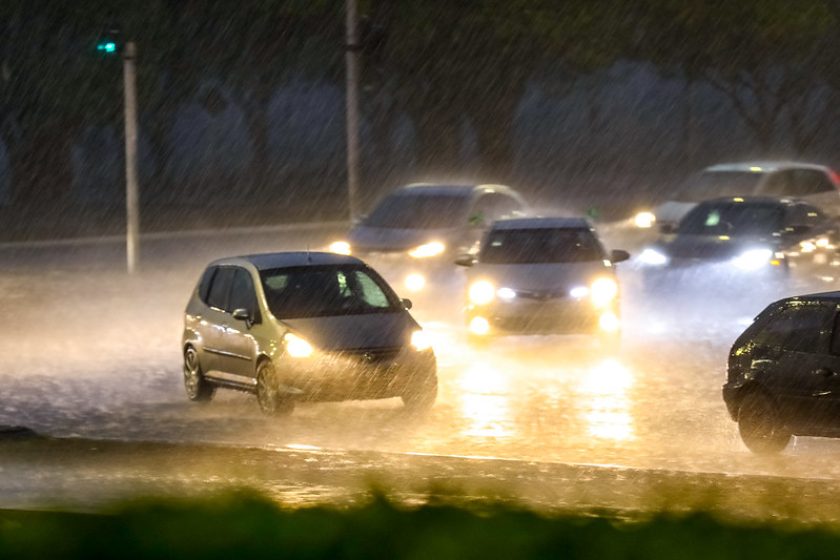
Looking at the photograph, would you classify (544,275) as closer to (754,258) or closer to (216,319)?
(754,258)

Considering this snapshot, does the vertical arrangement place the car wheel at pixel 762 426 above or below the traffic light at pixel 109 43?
below

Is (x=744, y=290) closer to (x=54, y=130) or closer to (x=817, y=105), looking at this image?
(x=54, y=130)

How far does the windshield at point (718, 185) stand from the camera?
105 feet

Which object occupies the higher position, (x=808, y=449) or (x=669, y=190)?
(x=669, y=190)

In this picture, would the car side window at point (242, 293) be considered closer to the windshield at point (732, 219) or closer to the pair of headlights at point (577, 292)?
the pair of headlights at point (577, 292)

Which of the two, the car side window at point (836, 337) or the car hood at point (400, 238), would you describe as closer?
the car side window at point (836, 337)

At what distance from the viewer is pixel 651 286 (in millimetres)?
26266

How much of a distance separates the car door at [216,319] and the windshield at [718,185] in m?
14.8

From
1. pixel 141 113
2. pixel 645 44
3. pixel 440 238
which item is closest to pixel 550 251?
pixel 440 238

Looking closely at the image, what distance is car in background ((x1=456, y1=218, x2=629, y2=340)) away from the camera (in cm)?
2155

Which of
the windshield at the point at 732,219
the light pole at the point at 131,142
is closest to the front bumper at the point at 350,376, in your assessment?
the windshield at the point at 732,219

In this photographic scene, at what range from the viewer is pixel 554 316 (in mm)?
21500

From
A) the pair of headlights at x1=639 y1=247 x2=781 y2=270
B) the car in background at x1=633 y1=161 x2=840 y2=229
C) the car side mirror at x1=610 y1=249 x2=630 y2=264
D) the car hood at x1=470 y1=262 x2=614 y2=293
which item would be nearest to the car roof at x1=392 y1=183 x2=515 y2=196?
the pair of headlights at x1=639 y1=247 x2=781 y2=270

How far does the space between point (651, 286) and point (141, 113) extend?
47.5 meters
